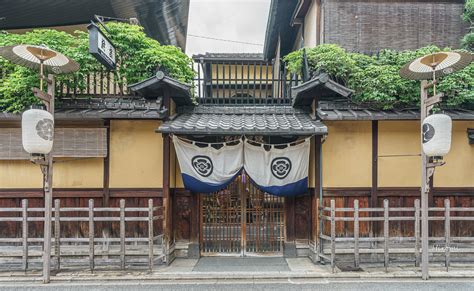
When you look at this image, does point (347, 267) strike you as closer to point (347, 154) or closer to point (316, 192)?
point (316, 192)

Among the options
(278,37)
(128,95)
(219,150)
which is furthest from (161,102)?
(278,37)

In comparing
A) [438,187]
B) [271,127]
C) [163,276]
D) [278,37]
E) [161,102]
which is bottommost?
[163,276]

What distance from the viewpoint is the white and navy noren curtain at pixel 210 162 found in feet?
25.1

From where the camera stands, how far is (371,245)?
25.5 ft

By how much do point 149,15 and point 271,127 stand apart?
10.0 m

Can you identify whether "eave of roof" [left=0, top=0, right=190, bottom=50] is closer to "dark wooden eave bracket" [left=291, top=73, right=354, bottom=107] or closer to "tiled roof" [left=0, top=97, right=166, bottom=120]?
"tiled roof" [left=0, top=97, right=166, bottom=120]

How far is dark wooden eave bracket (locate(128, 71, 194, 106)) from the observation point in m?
7.32

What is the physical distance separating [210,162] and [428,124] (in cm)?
503

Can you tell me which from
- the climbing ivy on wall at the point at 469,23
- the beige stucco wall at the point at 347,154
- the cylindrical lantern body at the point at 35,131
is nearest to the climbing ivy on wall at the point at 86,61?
the cylindrical lantern body at the point at 35,131

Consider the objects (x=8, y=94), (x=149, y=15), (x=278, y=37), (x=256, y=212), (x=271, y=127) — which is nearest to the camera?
(x=271, y=127)

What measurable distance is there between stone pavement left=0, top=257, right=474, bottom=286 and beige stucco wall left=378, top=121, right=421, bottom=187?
2.18 metres

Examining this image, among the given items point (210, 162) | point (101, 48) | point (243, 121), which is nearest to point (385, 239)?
point (243, 121)

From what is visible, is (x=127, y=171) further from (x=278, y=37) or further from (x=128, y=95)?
(x=278, y=37)

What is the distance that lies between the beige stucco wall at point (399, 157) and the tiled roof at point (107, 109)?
6015 mm
